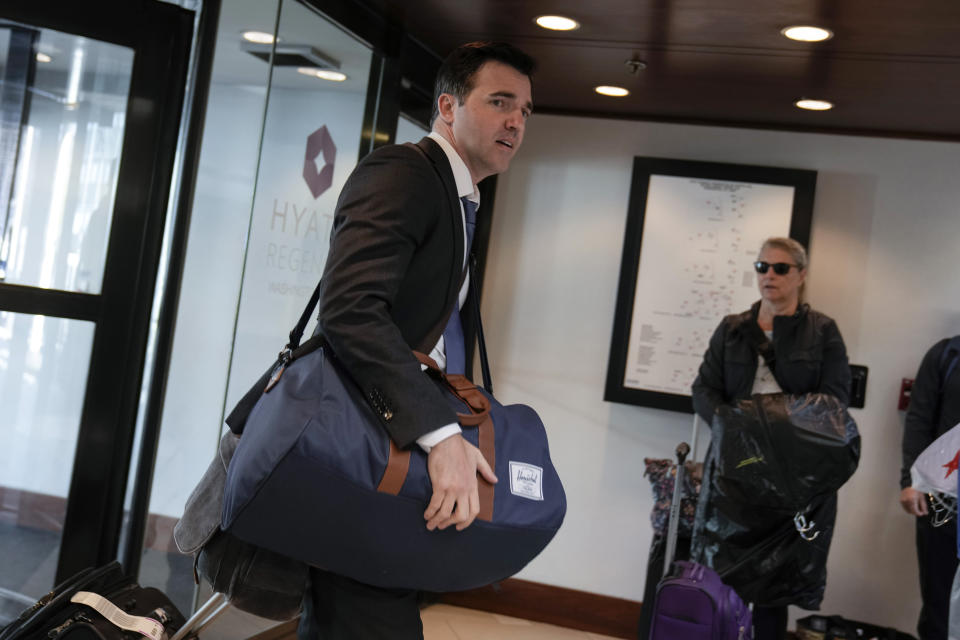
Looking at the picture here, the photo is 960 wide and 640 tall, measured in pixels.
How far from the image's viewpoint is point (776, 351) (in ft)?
12.1

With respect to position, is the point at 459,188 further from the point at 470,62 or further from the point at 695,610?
the point at 695,610

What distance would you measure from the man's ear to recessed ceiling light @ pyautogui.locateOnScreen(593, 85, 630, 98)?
2907 millimetres

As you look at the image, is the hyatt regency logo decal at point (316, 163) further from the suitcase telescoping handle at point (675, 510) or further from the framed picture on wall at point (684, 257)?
the framed picture on wall at point (684, 257)

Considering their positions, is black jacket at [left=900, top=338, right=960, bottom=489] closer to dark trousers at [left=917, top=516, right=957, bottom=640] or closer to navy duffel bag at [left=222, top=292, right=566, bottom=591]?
dark trousers at [left=917, top=516, right=957, bottom=640]

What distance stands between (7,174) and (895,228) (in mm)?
3766

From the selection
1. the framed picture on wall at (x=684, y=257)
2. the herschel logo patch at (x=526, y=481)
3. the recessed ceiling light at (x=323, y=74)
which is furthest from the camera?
the framed picture on wall at (x=684, y=257)

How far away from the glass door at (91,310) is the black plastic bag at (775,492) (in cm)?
197

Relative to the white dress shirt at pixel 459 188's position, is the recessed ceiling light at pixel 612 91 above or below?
above

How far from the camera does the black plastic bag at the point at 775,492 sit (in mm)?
3393

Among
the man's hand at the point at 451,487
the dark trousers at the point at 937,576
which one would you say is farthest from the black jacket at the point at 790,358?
the man's hand at the point at 451,487

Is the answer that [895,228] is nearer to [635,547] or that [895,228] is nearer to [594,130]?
[594,130]

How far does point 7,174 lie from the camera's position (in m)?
2.78

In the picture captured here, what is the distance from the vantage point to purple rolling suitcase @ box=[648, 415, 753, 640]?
3.19 metres

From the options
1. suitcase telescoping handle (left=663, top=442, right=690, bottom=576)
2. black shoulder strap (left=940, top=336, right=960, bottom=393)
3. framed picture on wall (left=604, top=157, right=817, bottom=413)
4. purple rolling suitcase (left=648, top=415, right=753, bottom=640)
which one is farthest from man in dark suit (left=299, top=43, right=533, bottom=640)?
framed picture on wall (left=604, top=157, right=817, bottom=413)
